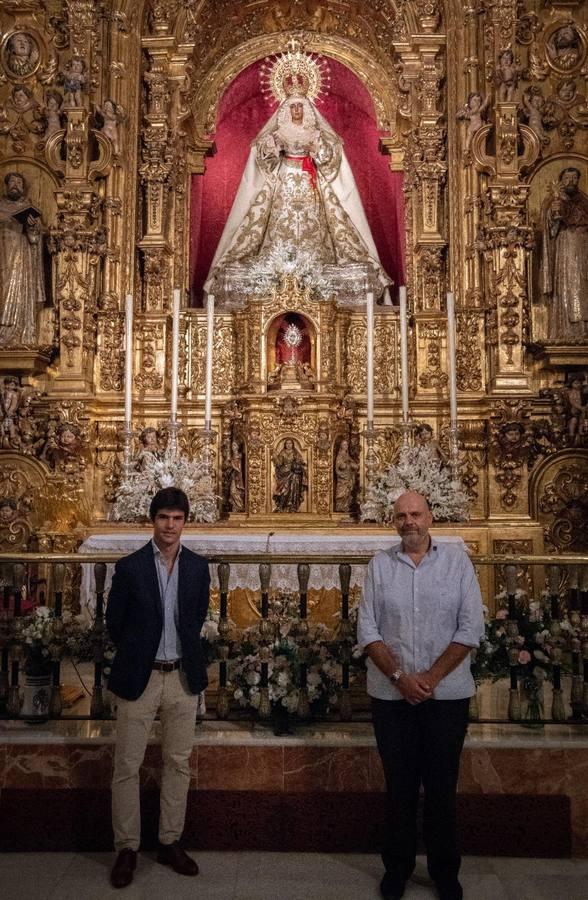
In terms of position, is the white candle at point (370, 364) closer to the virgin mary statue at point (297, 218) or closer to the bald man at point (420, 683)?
the virgin mary statue at point (297, 218)

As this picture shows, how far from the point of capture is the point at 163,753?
370 cm

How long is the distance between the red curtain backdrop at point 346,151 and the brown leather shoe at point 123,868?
813 cm

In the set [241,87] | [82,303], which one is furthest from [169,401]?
[241,87]

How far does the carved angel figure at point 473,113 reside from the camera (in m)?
9.20

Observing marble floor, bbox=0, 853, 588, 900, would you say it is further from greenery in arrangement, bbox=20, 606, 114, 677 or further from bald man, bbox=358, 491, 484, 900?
greenery in arrangement, bbox=20, 606, 114, 677

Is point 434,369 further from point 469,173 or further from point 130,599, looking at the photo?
point 130,599

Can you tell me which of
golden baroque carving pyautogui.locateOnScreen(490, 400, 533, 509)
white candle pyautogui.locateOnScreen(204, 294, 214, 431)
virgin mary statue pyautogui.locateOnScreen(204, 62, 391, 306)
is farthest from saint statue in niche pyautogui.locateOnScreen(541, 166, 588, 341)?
white candle pyautogui.locateOnScreen(204, 294, 214, 431)

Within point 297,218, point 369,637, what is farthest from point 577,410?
point 369,637

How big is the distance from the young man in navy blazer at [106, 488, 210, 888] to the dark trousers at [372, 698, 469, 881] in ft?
2.81

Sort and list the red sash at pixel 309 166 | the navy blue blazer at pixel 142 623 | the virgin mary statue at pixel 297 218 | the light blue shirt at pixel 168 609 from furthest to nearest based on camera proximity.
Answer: the red sash at pixel 309 166 < the virgin mary statue at pixel 297 218 < the light blue shirt at pixel 168 609 < the navy blue blazer at pixel 142 623

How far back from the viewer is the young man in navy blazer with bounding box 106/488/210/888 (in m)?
3.60

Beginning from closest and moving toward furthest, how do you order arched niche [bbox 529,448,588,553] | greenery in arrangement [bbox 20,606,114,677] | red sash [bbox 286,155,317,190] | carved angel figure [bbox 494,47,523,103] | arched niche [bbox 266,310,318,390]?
greenery in arrangement [bbox 20,606,114,677], arched niche [bbox 266,310,318,390], arched niche [bbox 529,448,588,553], carved angel figure [bbox 494,47,523,103], red sash [bbox 286,155,317,190]

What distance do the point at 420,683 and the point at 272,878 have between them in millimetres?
1171

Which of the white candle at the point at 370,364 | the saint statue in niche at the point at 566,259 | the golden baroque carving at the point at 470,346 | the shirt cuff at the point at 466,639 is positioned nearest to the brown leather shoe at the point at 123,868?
the shirt cuff at the point at 466,639
